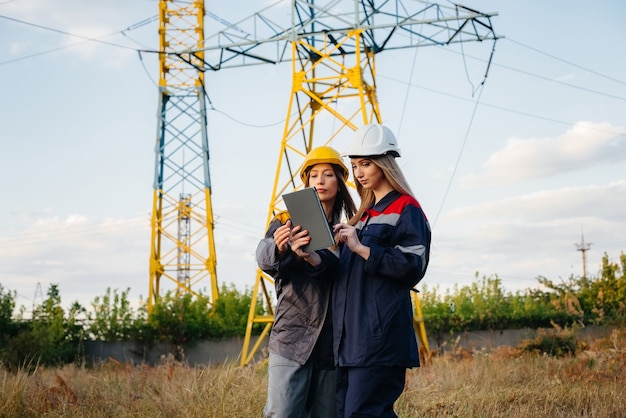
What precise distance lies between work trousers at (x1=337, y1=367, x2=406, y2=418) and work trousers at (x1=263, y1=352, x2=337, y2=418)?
1.18ft

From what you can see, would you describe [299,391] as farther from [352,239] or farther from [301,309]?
[352,239]

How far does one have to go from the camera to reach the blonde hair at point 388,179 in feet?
11.9

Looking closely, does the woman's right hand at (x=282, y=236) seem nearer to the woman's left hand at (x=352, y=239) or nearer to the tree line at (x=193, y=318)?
the woman's left hand at (x=352, y=239)

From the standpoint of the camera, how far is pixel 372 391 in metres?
3.25

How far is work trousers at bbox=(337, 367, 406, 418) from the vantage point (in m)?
3.23

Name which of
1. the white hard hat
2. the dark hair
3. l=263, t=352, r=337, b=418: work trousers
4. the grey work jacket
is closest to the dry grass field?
l=263, t=352, r=337, b=418: work trousers

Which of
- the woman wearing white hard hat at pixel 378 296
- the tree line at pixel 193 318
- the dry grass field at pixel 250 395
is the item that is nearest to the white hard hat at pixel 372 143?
the woman wearing white hard hat at pixel 378 296

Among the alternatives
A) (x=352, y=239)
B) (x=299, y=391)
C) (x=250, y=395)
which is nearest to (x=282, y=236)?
(x=352, y=239)

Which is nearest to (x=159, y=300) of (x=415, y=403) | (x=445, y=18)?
(x=445, y=18)

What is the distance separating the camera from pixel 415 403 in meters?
6.51

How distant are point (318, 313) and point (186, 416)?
2399 mm

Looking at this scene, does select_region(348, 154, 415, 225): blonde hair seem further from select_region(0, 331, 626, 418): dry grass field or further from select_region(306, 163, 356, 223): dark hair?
select_region(0, 331, 626, 418): dry grass field

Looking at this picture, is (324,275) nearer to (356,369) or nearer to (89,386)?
(356,369)

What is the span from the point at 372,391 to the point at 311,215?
85 centimetres
